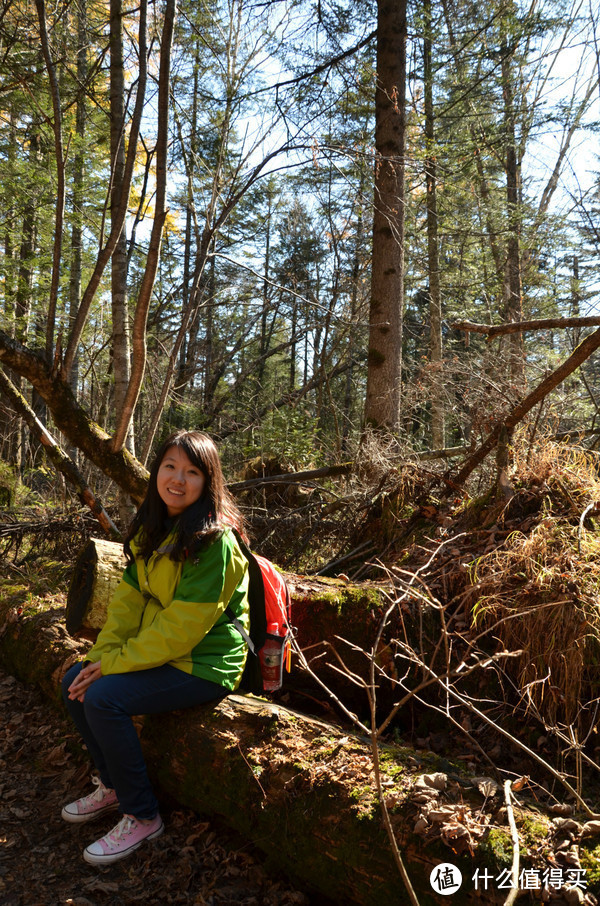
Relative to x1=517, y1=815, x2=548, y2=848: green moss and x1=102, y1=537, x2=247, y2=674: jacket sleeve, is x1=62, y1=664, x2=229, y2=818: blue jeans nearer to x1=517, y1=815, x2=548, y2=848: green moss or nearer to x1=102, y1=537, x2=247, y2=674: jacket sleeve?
x1=102, y1=537, x2=247, y2=674: jacket sleeve

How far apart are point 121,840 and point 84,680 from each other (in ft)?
2.37

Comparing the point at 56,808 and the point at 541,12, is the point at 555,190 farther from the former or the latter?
the point at 56,808

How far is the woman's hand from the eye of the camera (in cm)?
285

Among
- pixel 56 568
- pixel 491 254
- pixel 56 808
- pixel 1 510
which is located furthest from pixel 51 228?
pixel 56 808

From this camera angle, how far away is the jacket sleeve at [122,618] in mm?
2918

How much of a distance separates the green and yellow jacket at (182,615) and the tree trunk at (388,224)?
4.55 metres

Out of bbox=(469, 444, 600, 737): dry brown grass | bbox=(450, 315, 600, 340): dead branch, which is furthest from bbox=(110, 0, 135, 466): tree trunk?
bbox=(469, 444, 600, 737): dry brown grass

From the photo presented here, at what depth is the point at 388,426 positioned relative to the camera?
22.9ft

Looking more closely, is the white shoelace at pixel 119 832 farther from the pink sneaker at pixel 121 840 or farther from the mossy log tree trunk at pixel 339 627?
the mossy log tree trunk at pixel 339 627

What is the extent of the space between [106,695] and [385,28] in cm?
834

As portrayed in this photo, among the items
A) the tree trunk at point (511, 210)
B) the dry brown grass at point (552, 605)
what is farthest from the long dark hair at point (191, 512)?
the tree trunk at point (511, 210)

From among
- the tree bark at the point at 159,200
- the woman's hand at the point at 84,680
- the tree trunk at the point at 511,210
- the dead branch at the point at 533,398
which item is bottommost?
the woman's hand at the point at 84,680

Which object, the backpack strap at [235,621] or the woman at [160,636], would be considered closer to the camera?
the woman at [160,636]

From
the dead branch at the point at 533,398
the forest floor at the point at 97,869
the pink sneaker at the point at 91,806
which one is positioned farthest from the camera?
the dead branch at the point at 533,398
